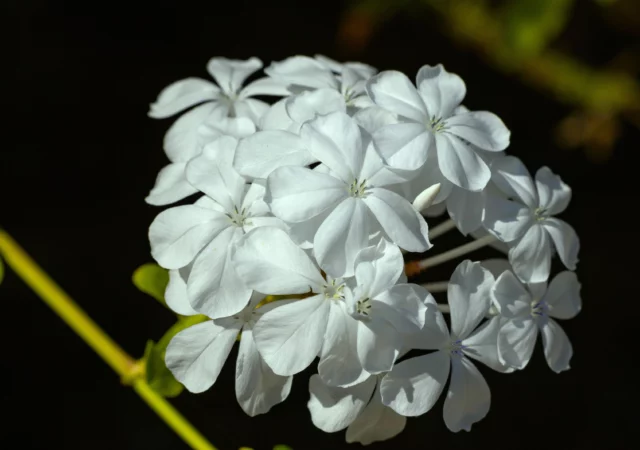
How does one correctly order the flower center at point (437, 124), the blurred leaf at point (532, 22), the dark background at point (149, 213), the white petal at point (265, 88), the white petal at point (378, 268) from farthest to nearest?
1. the blurred leaf at point (532, 22)
2. the dark background at point (149, 213)
3. the white petal at point (265, 88)
4. the flower center at point (437, 124)
5. the white petal at point (378, 268)

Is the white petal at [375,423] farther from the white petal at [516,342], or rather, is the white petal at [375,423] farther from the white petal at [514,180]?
the white petal at [514,180]

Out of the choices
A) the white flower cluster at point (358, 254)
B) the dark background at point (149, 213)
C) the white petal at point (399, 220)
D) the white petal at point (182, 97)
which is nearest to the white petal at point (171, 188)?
the white flower cluster at point (358, 254)

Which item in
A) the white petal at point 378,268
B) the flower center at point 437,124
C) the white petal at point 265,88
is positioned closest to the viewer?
the white petal at point 378,268

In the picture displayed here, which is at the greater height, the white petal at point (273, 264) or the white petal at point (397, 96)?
the white petal at point (397, 96)

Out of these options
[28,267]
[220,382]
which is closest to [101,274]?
[220,382]

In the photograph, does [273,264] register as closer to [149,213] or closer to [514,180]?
[514,180]

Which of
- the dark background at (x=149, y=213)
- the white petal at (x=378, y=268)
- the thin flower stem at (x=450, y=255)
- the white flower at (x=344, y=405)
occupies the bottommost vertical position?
the dark background at (x=149, y=213)

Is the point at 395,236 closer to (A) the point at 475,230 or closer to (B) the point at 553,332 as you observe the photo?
(A) the point at 475,230

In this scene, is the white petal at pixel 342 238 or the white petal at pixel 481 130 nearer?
the white petal at pixel 342 238
